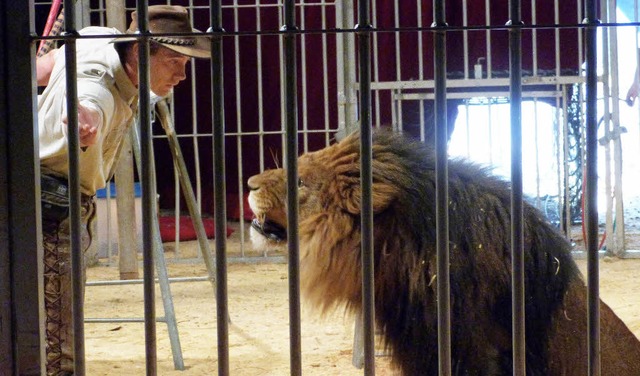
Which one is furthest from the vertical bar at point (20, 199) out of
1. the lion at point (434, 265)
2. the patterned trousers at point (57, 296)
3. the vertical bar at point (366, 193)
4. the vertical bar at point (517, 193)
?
the patterned trousers at point (57, 296)

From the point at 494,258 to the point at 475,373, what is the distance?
1.29ft

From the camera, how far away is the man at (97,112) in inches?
139

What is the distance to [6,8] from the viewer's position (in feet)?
6.78

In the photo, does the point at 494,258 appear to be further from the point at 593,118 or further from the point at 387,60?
the point at 387,60

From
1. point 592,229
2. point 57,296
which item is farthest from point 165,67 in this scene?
point 592,229

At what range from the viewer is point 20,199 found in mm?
2076

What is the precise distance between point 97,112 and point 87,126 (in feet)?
0.79

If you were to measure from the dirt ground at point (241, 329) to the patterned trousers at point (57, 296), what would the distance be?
97cm

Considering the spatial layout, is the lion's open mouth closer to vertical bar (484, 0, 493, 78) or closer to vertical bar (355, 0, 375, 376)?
vertical bar (355, 0, 375, 376)

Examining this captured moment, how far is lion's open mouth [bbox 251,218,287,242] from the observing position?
3.47 m

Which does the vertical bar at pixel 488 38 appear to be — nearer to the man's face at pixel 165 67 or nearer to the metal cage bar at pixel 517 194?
the man's face at pixel 165 67

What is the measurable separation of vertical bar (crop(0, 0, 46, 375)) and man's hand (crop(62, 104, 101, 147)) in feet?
3.37

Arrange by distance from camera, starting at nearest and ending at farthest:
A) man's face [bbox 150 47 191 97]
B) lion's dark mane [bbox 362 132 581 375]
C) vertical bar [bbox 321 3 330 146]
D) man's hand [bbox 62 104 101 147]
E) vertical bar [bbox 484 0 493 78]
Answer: lion's dark mane [bbox 362 132 581 375] → man's hand [bbox 62 104 101 147] → man's face [bbox 150 47 191 97] → vertical bar [bbox 484 0 493 78] → vertical bar [bbox 321 3 330 146]

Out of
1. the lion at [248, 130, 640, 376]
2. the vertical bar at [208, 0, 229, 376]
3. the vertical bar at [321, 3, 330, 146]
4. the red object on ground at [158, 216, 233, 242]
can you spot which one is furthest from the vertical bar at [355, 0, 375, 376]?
the red object on ground at [158, 216, 233, 242]
